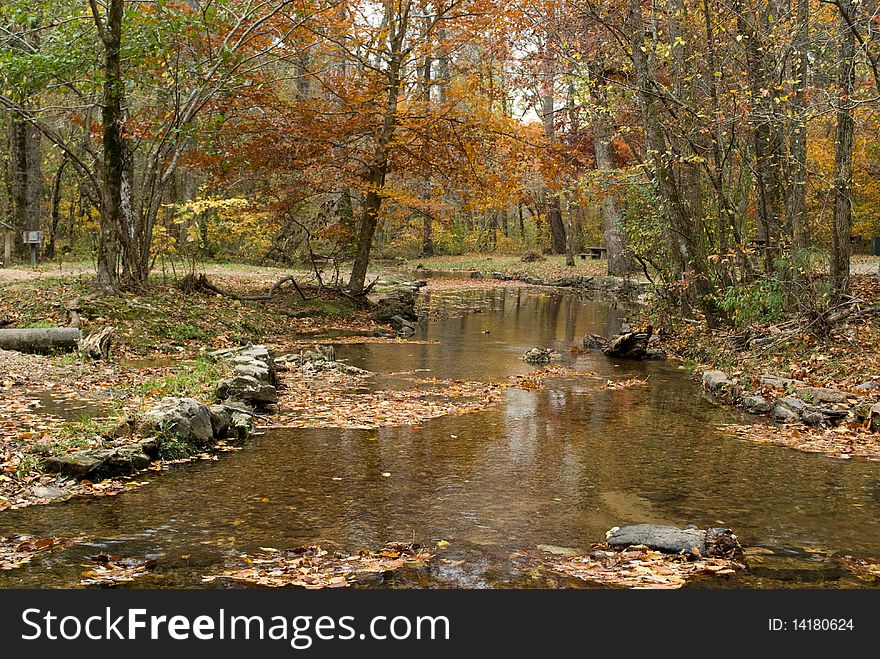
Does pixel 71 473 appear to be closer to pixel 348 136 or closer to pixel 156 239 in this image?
pixel 348 136

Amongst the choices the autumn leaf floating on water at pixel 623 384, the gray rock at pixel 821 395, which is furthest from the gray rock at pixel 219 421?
the gray rock at pixel 821 395

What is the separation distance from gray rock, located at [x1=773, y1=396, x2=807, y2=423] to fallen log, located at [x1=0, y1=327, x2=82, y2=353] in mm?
8580

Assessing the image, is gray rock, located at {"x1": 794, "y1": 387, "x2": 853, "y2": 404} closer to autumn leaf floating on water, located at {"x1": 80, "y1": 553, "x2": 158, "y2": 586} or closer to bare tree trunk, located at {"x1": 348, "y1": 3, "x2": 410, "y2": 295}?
autumn leaf floating on water, located at {"x1": 80, "y1": 553, "x2": 158, "y2": 586}

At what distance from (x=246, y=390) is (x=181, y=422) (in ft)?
5.78

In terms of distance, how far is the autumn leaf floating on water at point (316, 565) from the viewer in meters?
4.02

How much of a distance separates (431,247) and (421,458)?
134ft

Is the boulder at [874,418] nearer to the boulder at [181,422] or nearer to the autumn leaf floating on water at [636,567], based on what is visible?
the autumn leaf floating on water at [636,567]

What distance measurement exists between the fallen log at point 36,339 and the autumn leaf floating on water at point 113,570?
7.29 meters

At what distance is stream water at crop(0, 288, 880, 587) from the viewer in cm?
451

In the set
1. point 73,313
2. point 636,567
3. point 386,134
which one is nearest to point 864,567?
point 636,567

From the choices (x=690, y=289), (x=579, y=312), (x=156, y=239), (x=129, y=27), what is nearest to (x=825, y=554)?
(x=690, y=289)

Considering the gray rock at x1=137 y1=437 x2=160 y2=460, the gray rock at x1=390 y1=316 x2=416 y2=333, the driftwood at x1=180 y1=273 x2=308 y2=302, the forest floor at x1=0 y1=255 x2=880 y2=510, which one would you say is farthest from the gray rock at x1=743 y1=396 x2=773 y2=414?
the driftwood at x1=180 y1=273 x2=308 y2=302

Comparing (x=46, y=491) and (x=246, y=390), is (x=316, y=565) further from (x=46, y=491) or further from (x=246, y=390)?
(x=246, y=390)

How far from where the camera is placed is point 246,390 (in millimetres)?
8578
